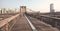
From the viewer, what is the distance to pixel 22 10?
4991cm

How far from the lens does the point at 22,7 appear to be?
50.7 m

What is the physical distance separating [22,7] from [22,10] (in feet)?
4.04
